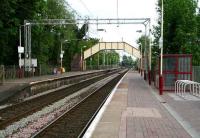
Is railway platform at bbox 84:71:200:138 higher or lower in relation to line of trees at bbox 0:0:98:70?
lower

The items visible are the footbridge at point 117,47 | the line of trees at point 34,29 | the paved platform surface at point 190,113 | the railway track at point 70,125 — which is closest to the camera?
the railway track at point 70,125

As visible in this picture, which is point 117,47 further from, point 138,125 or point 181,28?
point 138,125

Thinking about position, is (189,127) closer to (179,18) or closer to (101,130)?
(101,130)

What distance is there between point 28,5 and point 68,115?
150ft

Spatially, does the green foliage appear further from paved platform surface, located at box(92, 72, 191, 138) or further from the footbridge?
the footbridge

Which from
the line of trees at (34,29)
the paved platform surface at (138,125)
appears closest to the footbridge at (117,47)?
the line of trees at (34,29)

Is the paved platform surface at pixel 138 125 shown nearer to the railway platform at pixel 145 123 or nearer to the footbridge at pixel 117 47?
the railway platform at pixel 145 123

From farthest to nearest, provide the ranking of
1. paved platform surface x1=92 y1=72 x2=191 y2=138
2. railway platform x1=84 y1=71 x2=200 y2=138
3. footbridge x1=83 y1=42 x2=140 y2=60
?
footbridge x1=83 y1=42 x2=140 y2=60
railway platform x1=84 y1=71 x2=200 y2=138
paved platform surface x1=92 y1=72 x2=191 y2=138

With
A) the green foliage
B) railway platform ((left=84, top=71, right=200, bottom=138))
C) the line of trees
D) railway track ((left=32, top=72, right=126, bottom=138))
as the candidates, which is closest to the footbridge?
the line of trees

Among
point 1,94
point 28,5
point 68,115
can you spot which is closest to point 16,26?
point 28,5

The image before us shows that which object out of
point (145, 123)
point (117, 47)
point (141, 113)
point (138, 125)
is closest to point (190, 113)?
point (141, 113)

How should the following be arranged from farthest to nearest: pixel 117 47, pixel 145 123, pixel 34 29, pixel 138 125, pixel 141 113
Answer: pixel 117 47
pixel 34 29
pixel 141 113
pixel 145 123
pixel 138 125

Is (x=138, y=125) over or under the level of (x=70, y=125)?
over

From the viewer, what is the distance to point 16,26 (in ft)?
198
